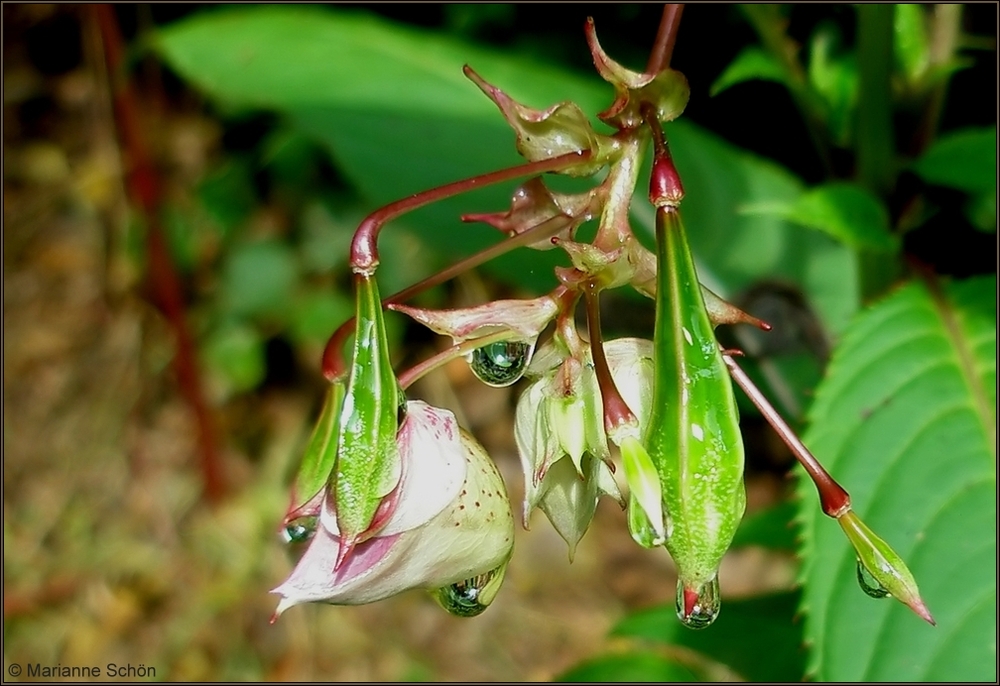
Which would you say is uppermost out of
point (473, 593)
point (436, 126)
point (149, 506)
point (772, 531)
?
point (473, 593)

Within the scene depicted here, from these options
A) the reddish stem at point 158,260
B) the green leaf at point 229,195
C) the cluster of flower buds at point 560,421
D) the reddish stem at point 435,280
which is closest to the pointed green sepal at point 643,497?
the cluster of flower buds at point 560,421

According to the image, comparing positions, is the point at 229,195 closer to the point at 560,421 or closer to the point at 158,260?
the point at 158,260

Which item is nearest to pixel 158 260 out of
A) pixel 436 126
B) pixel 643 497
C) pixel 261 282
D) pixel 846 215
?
pixel 261 282

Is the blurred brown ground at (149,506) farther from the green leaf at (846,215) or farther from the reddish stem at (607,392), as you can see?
the reddish stem at (607,392)

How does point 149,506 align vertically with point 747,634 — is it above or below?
below

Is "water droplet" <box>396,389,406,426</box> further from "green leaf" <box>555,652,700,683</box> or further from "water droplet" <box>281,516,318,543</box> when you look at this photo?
"green leaf" <box>555,652,700,683</box>

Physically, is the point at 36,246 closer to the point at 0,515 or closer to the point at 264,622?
the point at 0,515

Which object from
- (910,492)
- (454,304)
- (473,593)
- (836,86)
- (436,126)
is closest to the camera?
(473,593)

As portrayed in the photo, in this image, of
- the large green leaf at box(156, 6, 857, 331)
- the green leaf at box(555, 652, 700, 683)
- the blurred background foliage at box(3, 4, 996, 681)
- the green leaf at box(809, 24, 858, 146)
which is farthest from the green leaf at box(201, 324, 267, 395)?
the green leaf at box(809, 24, 858, 146)
